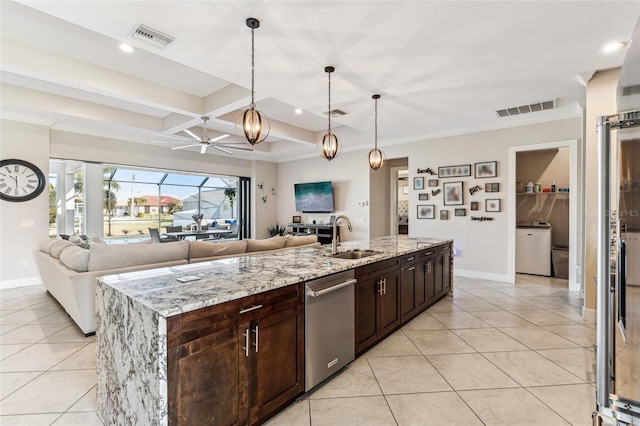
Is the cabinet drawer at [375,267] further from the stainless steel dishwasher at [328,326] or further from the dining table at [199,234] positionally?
the dining table at [199,234]

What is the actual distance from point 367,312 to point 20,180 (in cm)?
628

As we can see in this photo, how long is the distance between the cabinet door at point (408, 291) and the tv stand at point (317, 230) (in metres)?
4.20

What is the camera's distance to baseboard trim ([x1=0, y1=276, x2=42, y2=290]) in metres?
4.97

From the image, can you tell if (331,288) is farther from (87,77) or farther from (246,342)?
(87,77)

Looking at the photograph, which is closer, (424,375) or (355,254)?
(424,375)

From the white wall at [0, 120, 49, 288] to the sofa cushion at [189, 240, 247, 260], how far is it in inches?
152

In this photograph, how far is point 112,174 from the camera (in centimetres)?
814

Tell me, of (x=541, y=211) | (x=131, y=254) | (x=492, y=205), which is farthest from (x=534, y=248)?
(x=131, y=254)

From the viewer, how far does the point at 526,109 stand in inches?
183

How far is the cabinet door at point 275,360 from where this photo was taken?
1.70 meters

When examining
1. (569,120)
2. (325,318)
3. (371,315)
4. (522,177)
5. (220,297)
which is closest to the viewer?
(220,297)

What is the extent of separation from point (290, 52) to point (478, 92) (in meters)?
2.65

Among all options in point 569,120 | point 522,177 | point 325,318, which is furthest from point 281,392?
point 522,177

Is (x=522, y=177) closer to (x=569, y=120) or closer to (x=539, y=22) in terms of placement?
(x=569, y=120)
